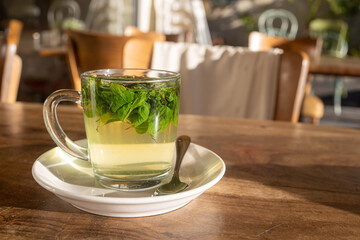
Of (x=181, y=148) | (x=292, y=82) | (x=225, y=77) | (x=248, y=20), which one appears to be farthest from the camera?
(x=248, y=20)

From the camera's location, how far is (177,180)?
424mm

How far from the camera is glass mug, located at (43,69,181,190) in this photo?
39 centimetres

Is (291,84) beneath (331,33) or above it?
beneath

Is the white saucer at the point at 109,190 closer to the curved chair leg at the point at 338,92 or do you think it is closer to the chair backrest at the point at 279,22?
the curved chair leg at the point at 338,92

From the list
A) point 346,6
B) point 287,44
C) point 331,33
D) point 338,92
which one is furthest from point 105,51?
point 346,6

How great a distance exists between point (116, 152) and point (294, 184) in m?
0.22

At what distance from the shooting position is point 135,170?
413mm

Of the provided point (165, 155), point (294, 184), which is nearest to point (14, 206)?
point (165, 155)

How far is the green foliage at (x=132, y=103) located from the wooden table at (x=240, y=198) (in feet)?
0.32

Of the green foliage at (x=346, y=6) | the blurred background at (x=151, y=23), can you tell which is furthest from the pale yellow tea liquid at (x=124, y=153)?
the green foliage at (x=346, y=6)

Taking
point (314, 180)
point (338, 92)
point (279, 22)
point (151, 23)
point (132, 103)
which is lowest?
point (338, 92)

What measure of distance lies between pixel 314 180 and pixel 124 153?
25cm

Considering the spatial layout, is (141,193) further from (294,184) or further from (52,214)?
(294,184)

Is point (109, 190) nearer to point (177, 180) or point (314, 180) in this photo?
point (177, 180)
